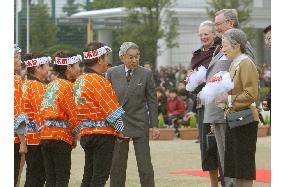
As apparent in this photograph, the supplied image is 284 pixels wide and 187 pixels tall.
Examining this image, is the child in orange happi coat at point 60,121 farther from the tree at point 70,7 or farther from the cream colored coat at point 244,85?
the tree at point 70,7

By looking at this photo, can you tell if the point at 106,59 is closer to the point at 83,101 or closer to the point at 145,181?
the point at 83,101

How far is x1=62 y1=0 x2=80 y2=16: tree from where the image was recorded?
53.9 meters

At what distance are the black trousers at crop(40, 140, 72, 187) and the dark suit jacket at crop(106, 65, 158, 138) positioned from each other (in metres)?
1.31

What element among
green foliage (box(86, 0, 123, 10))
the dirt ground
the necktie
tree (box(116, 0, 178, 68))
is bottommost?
the dirt ground

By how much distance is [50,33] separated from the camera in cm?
4978

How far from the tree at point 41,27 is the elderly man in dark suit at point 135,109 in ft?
126

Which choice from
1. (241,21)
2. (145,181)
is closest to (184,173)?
(145,181)

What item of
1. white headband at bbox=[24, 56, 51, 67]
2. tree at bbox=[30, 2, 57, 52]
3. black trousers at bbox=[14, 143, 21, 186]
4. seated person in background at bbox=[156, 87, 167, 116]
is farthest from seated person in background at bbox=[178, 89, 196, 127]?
tree at bbox=[30, 2, 57, 52]

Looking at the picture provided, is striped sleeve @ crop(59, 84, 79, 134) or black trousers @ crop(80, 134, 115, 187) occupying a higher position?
striped sleeve @ crop(59, 84, 79, 134)

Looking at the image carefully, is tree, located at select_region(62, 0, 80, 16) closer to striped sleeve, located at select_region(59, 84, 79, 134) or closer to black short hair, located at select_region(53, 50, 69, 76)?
black short hair, located at select_region(53, 50, 69, 76)

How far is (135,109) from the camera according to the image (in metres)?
10.2

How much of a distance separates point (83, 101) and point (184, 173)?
5.11 metres

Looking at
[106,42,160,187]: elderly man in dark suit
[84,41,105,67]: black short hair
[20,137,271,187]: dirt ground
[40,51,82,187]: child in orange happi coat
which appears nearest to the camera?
[84,41,105,67]: black short hair

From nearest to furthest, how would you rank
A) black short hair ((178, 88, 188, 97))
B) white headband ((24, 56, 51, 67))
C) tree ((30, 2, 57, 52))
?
white headband ((24, 56, 51, 67)) < black short hair ((178, 88, 188, 97)) < tree ((30, 2, 57, 52))
